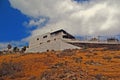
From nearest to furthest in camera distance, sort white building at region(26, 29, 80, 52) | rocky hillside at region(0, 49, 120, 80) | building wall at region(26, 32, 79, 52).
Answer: rocky hillside at region(0, 49, 120, 80), building wall at region(26, 32, 79, 52), white building at region(26, 29, 80, 52)

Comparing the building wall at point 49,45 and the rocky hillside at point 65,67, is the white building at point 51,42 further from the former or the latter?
the rocky hillside at point 65,67

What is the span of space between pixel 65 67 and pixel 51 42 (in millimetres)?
30359

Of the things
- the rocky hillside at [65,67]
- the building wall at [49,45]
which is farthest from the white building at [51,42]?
the rocky hillside at [65,67]

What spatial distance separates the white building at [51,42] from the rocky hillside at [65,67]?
12.2 m

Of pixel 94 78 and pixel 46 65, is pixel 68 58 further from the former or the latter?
pixel 94 78

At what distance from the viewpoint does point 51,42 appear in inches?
3435

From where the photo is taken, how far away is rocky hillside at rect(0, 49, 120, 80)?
52094 mm

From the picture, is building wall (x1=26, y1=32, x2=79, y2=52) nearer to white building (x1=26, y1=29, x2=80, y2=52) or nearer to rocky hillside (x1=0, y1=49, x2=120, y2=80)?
white building (x1=26, y1=29, x2=80, y2=52)

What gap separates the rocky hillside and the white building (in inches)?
482

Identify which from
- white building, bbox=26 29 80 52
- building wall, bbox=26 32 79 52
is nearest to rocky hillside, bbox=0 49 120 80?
building wall, bbox=26 32 79 52

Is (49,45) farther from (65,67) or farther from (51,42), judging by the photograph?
(65,67)

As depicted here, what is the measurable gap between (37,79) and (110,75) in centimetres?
1111

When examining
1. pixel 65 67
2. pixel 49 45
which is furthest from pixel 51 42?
pixel 65 67

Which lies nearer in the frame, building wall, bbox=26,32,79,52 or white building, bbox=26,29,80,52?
building wall, bbox=26,32,79,52
